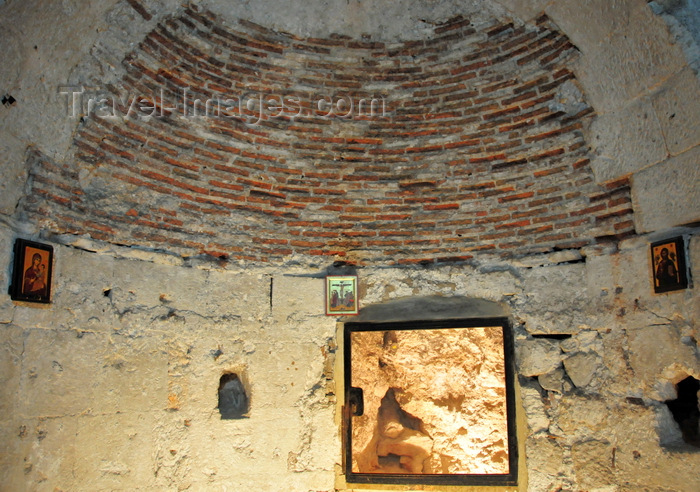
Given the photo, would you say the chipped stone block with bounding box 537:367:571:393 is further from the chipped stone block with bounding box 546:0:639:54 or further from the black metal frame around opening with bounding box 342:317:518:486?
the chipped stone block with bounding box 546:0:639:54

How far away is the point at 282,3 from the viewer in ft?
14.5

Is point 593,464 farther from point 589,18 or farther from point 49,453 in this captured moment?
point 49,453

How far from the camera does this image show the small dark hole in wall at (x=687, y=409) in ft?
12.1

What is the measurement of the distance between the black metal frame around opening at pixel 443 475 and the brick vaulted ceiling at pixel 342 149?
1.85 feet

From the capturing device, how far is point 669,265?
363 cm

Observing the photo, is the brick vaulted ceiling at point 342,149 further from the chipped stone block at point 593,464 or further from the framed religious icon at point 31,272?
the chipped stone block at point 593,464

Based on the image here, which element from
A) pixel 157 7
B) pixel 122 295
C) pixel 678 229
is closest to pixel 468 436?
pixel 678 229

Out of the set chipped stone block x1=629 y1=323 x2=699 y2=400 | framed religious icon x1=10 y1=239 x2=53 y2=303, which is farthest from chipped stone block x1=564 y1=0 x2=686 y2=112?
framed religious icon x1=10 y1=239 x2=53 y2=303

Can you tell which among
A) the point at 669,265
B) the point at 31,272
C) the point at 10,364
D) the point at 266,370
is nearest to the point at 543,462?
the point at 669,265

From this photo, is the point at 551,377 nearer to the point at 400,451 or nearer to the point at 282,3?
the point at 400,451

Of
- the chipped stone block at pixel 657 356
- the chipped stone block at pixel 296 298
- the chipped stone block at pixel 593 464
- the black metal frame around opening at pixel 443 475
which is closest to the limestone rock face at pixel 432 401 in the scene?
the black metal frame around opening at pixel 443 475

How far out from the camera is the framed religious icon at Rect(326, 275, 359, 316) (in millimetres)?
4719

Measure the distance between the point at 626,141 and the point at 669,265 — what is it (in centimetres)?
92

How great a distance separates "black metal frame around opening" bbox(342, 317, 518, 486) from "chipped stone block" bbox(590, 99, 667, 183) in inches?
55.7
